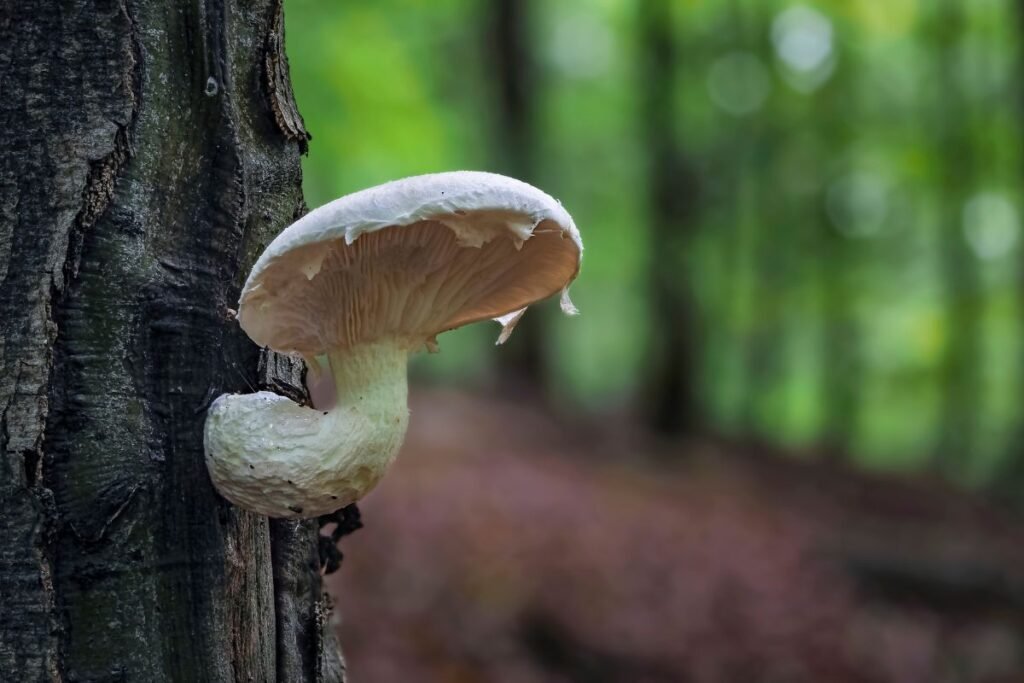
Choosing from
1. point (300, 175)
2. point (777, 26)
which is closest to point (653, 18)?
point (777, 26)

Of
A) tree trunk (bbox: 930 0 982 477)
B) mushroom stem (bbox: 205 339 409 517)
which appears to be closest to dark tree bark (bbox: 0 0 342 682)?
mushroom stem (bbox: 205 339 409 517)

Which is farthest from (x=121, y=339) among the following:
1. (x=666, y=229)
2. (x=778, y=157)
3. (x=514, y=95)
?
(x=778, y=157)

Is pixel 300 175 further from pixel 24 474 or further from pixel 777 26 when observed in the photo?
pixel 777 26

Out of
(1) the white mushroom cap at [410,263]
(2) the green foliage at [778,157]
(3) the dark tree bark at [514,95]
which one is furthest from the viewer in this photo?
(3) the dark tree bark at [514,95]

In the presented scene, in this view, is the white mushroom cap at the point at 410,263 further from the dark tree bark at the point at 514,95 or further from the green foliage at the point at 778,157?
the dark tree bark at the point at 514,95

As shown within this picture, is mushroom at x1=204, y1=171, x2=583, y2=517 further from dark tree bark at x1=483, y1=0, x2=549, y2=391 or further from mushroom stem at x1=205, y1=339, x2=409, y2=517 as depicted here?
dark tree bark at x1=483, y1=0, x2=549, y2=391

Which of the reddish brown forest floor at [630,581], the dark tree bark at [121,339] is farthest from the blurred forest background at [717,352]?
the dark tree bark at [121,339]
